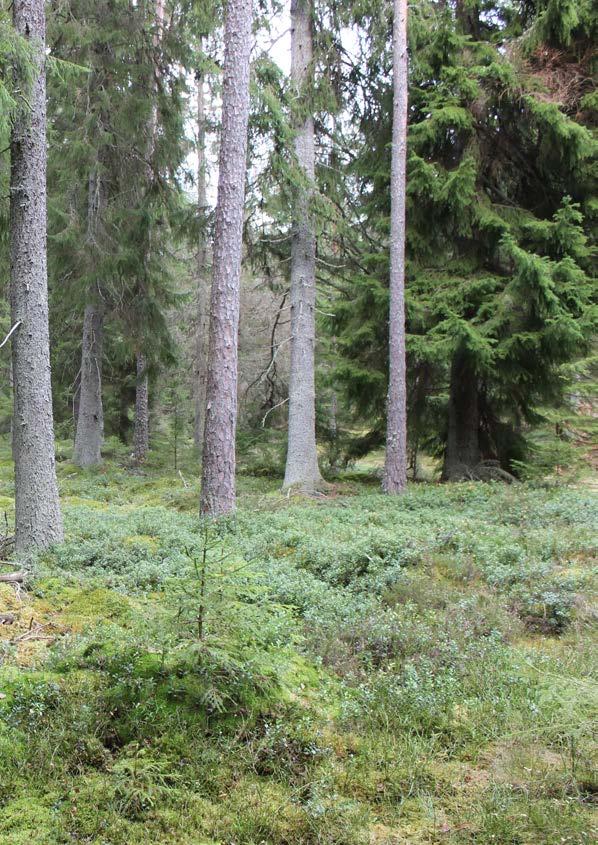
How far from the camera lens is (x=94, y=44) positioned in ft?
41.9

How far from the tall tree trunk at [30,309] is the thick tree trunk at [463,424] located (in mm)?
9130

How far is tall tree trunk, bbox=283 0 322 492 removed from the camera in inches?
512

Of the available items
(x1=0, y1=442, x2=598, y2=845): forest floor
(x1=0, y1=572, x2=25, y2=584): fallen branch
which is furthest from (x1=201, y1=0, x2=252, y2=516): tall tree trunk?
(x1=0, y1=572, x2=25, y2=584): fallen branch

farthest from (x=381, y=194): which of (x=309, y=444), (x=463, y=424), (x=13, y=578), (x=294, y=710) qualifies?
(x=294, y=710)

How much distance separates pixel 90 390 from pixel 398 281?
8.67m

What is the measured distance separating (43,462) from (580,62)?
42.0 ft

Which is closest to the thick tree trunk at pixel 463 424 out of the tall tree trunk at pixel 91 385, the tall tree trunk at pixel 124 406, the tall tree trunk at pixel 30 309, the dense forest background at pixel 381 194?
the dense forest background at pixel 381 194

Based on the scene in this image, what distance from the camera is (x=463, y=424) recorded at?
528 inches

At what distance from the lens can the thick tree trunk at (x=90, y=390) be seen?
15.3m

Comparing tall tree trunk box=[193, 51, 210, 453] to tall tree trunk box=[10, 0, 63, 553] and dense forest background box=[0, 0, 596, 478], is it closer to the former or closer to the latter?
dense forest background box=[0, 0, 596, 478]

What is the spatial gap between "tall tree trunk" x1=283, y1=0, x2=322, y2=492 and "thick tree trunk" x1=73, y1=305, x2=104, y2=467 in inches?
211

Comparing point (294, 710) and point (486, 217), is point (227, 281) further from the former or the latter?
point (294, 710)

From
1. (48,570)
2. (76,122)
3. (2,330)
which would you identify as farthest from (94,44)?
(48,570)

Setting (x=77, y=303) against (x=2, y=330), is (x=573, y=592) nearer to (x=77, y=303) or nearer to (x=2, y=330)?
(x=77, y=303)
